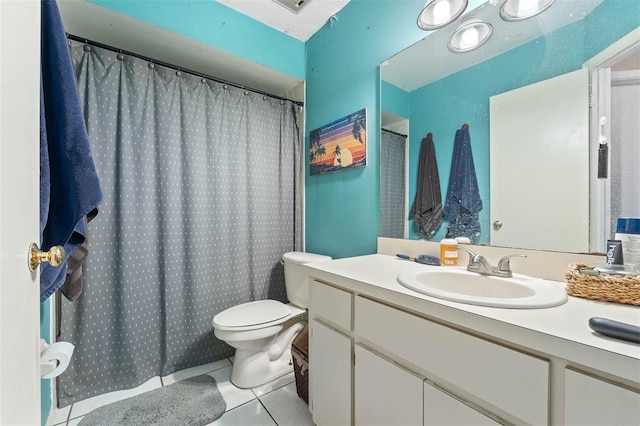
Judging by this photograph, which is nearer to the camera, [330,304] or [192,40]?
[330,304]

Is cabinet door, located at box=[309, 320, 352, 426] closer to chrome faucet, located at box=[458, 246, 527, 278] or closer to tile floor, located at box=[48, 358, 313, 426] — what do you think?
tile floor, located at box=[48, 358, 313, 426]

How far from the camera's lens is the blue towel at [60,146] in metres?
0.68

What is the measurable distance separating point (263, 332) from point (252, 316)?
0.42 feet

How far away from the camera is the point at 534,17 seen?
947 mm

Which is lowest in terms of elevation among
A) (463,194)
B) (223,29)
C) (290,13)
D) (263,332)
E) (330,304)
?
(263,332)

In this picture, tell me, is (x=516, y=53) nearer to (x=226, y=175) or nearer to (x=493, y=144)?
(x=493, y=144)

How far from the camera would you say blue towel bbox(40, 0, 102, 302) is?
0.68m

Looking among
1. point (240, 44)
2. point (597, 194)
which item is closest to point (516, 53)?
point (597, 194)

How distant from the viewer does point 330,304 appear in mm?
1023

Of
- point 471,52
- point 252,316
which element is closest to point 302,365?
point 252,316

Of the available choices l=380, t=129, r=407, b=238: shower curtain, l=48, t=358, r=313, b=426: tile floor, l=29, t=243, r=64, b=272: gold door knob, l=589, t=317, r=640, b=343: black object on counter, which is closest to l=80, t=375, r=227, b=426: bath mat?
l=48, t=358, r=313, b=426: tile floor

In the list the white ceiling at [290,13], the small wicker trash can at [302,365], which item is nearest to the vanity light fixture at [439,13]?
the white ceiling at [290,13]

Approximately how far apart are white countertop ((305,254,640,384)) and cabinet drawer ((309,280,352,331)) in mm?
119

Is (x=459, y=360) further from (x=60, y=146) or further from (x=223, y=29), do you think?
(x=223, y=29)
